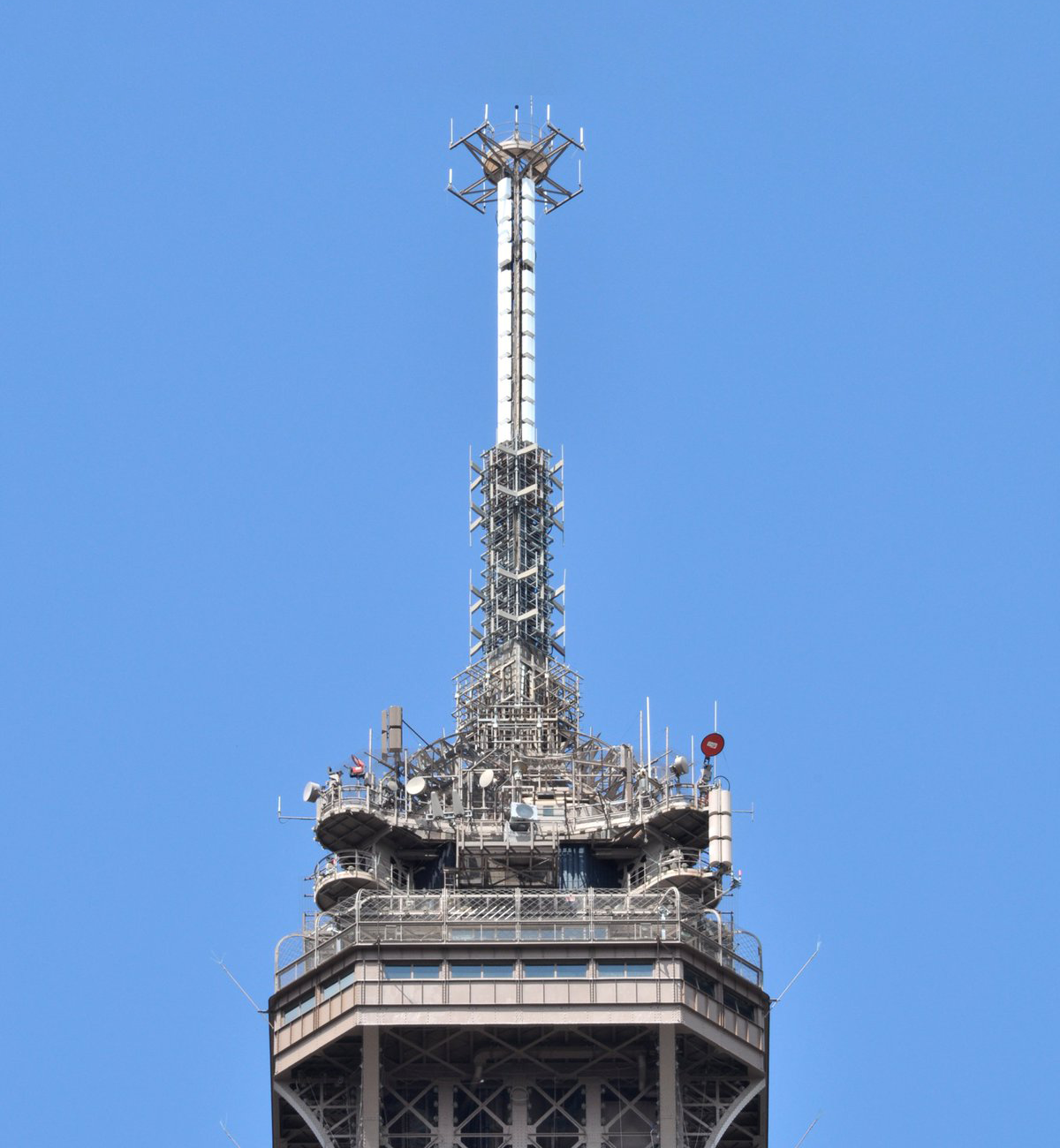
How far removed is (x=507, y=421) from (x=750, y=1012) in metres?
42.0

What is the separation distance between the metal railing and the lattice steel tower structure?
4.4 inches

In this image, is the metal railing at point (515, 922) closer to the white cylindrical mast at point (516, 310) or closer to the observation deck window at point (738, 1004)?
the observation deck window at point (738, 1004)

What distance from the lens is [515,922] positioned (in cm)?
13288

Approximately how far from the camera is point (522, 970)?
132m

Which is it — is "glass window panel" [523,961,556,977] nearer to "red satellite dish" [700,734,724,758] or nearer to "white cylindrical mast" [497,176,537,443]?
"red satellite dish" [700,734,724,758]

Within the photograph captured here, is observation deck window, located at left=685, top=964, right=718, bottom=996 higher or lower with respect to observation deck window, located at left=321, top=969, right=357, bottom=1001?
higher

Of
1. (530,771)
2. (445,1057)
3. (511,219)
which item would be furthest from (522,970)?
(511,219)

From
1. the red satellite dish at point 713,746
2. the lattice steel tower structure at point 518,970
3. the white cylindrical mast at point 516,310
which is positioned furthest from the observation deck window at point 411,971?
the white cylindrical mast at point 516,310

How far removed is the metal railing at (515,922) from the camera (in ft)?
436

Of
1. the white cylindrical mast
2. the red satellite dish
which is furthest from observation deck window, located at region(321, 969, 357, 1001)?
the white cylindrical mast

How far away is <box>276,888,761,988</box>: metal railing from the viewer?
5236 inches

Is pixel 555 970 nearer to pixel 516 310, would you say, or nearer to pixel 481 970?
pixel 481 970

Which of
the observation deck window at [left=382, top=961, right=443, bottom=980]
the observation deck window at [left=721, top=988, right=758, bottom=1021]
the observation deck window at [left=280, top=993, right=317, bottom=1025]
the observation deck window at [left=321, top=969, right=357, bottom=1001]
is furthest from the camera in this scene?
the observation deck window at [left=721, top=988, right=758, bottom=1021]

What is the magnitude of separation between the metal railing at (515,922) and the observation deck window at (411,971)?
86 centimetres
